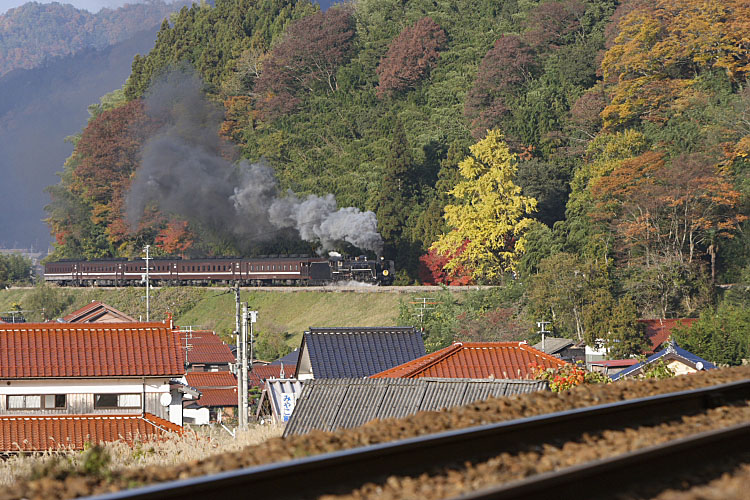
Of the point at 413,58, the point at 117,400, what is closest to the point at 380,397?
the point at 117,400

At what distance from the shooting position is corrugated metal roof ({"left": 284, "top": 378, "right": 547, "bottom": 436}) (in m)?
10.3

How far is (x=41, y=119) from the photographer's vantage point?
521 feet

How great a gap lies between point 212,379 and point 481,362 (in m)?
22.2

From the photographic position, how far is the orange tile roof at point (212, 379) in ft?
120

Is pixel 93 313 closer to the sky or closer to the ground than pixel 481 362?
closer to the ground

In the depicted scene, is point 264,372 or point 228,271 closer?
point 264,372

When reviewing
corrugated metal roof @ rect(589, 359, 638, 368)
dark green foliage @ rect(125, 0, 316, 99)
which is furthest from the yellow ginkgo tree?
dark green foliage @ rect(125, 0, 316, 99)

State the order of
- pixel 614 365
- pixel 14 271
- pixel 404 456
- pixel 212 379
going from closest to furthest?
pixel 404 456 → pixel 614 365 → pixel 212 379 → pixel 14 271

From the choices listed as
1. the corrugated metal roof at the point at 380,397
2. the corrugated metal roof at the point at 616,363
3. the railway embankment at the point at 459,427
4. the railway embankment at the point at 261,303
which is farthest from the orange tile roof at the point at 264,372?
the railway embankment at the point at 459,427

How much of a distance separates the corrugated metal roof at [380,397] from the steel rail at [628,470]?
5340 mm

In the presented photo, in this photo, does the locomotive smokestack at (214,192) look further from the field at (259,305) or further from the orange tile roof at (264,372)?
the orange tile roof at (264,372)

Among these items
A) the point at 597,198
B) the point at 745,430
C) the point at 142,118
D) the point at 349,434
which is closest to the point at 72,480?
the point at 349,434

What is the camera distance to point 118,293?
220ft

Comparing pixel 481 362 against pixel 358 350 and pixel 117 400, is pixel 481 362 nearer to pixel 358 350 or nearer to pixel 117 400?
pixel 358 350
